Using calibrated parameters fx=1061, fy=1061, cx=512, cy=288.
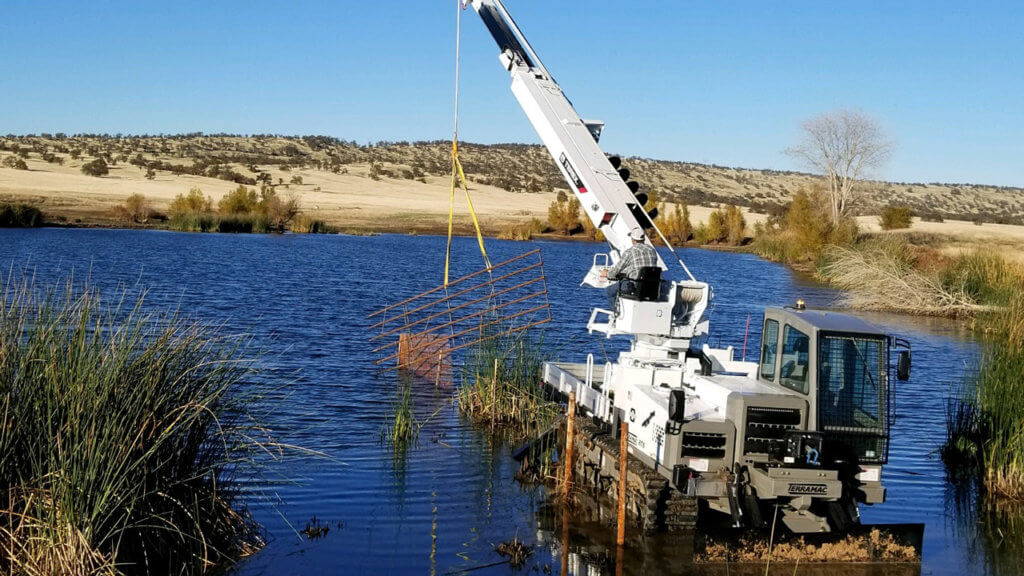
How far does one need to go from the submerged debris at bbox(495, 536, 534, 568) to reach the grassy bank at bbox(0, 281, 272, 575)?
2798 mm

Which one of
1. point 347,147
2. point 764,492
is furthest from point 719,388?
point 347,147

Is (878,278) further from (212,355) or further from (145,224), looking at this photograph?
(145,224)

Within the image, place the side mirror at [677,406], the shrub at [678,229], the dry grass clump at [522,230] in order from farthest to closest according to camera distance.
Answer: the shrub at [678,229]
the dry grass clump at [522,230]
the side mirror at [677,406]

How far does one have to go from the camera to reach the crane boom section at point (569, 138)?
14562 millimetres

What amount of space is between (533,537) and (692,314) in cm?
357

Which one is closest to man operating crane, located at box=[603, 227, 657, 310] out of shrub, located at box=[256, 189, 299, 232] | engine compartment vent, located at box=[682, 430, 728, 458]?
engine compartment vent, located at box=[682, 430, 728, 458]

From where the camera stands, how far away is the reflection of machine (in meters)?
11.0

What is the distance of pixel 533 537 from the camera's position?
12500mm

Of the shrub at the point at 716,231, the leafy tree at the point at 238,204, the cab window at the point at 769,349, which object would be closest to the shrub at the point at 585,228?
the shrub at the point at 716,231

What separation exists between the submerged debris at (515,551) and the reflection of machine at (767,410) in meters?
1.76

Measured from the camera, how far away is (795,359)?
11977 mm

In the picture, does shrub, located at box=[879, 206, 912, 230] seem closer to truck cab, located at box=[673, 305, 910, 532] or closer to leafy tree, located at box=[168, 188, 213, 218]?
leafy tree, located at box=[168, 188, 213, 218]

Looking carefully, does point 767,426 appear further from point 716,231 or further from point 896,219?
point 716,231

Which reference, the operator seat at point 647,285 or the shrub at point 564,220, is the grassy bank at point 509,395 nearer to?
the operator seat at point 647,285
